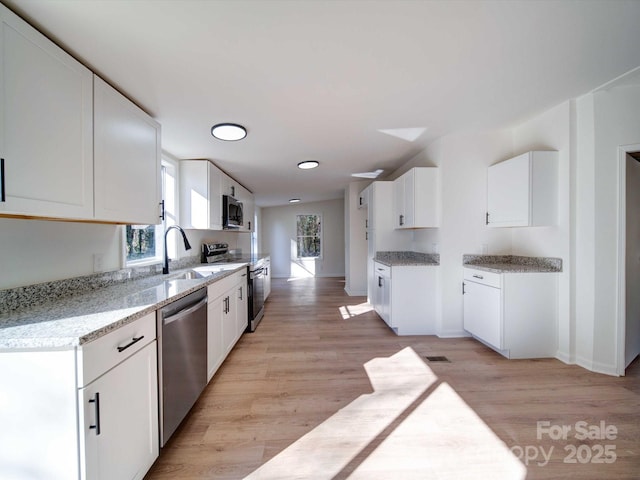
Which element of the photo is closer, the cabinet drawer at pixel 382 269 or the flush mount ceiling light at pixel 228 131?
the flush mount ceiling light at pixel 228 131

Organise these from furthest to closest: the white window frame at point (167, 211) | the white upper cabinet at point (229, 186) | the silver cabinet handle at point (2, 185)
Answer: the white upper cabinet at point (229, 186) → the white window frame at point (167, 211) → the silver cabinet handle at point (2, 185)

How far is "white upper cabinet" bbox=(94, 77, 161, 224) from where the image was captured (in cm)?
157

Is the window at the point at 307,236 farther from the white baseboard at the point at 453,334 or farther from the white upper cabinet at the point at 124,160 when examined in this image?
the white upper cabinet at the point at 124,160

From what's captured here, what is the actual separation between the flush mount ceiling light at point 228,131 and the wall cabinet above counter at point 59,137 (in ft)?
2.22

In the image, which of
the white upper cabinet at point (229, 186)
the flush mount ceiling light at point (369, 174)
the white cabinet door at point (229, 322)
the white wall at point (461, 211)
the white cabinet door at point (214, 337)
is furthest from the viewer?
the flush mount ceiling light at point (369, 174)

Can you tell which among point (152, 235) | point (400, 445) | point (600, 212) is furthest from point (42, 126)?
point (600, 212)

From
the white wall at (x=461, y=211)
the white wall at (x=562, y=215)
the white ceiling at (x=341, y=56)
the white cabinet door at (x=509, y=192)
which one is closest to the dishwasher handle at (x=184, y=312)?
the white ceiling at (x=341, y=56)

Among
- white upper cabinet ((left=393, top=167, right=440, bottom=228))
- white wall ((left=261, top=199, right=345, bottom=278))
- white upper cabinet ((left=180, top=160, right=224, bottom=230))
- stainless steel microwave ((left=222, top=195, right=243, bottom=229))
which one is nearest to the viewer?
white upper cabinet ((left=393, top=167, right=440, bottom=228))

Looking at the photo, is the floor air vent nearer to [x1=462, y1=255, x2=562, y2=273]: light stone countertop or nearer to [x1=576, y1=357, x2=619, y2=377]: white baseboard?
[x1=462, y1=255, x2=562, y2=273]: light stone countertop

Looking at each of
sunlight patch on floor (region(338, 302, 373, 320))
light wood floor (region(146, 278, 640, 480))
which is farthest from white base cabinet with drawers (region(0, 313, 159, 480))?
sunlight patch on floor (region(338, 302, 373, 320))

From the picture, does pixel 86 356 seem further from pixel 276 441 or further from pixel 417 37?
pixel 417 37

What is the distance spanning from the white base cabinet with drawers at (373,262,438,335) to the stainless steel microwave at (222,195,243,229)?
2482 mm

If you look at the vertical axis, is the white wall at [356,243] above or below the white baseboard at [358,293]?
above

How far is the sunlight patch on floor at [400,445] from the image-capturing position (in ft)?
4.45
